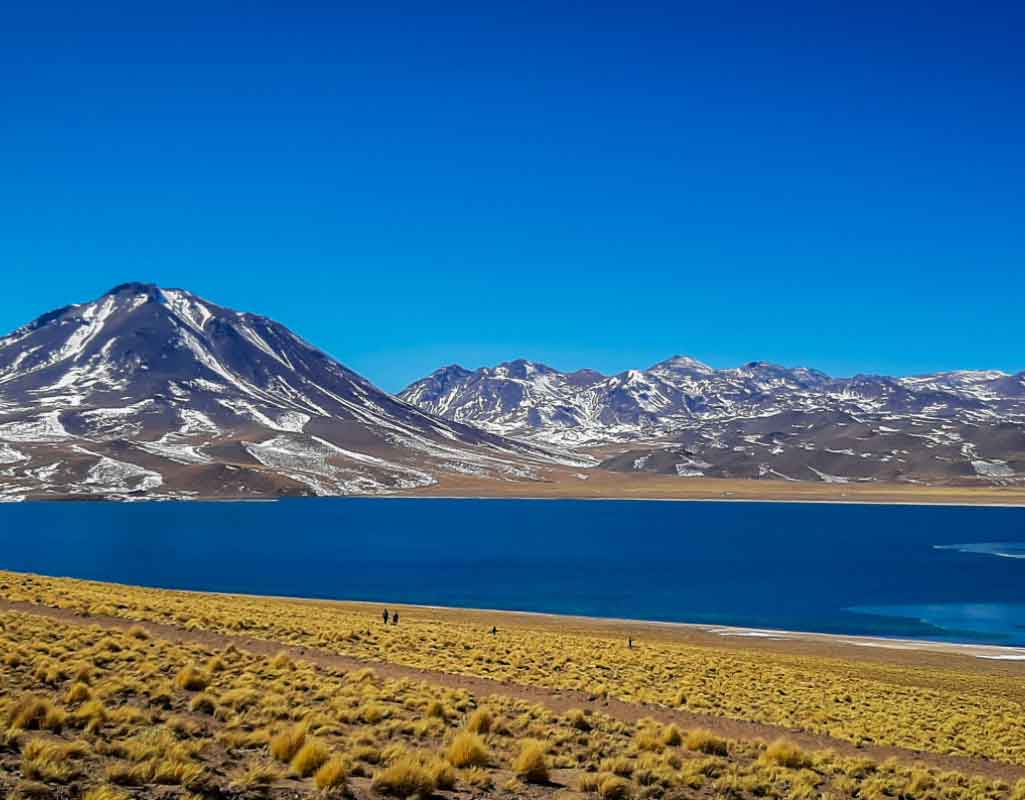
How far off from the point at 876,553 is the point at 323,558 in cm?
8402

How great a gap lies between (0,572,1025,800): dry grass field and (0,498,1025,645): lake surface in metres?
45.5

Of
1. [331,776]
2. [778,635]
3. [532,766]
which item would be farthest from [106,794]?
[778,635]

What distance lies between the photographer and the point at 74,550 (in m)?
131

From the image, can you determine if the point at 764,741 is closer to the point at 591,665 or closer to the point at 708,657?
the point at 591,665

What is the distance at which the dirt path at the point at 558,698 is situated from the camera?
69.6ft

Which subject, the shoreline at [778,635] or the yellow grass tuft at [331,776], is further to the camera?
the shoreline at [778,635]

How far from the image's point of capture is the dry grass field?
13305 millimetres

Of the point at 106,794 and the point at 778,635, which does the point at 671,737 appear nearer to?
the point at 106,794

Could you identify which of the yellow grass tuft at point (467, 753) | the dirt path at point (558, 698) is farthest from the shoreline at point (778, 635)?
the yellow grass tuft at point (467, 753)

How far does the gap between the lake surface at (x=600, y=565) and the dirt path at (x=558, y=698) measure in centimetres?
5160

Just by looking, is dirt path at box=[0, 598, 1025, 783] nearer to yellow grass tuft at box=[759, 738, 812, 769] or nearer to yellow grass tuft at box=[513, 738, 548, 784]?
yellow grass tuft at box=[759, 738, 812, 769]

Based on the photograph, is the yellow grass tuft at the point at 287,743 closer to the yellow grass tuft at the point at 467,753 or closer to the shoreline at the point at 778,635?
the yellow grass tuft at the point at 467,753

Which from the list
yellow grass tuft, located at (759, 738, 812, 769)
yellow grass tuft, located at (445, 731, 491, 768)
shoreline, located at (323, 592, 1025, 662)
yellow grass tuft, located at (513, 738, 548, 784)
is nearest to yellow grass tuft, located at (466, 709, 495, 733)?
yellow grass tuft, located at (445, 731, 491, 768)

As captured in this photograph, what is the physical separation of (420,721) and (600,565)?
103706 mm
